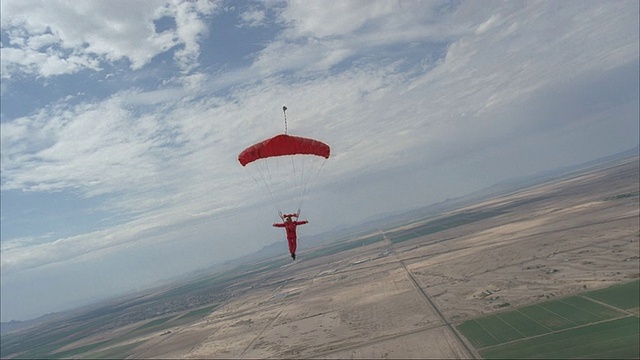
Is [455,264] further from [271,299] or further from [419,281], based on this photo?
[271,299]

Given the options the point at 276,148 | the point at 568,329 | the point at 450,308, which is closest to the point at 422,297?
the point at 450,308

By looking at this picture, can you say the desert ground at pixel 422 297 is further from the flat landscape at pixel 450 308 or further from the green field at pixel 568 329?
the green field at pixel 568 329

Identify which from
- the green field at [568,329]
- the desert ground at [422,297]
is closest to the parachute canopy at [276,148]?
the desert ground at [422,297]

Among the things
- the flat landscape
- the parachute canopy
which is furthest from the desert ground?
the parachute canopy

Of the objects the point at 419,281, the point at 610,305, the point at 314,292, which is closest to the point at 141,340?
the point at 314,292

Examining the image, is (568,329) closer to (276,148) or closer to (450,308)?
(450,308)

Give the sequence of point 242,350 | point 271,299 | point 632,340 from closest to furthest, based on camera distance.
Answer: point 632,340, point 242,350, point 271,299
